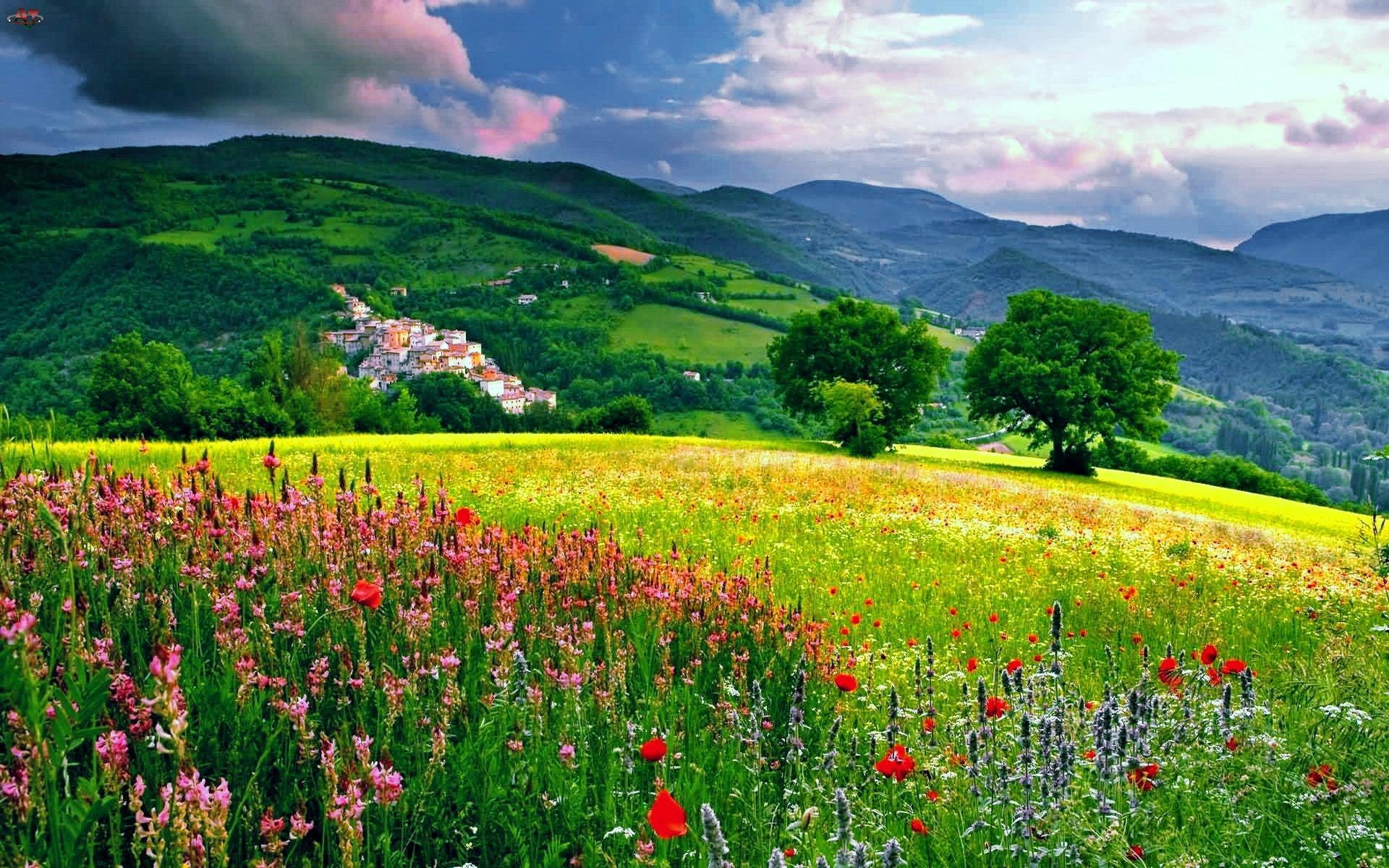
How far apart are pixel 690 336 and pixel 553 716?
179 m

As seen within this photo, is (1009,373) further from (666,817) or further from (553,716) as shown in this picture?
(666,817)

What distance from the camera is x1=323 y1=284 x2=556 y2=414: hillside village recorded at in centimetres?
14638

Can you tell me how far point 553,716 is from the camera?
414 cm

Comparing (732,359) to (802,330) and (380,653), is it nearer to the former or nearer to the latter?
(802,330)

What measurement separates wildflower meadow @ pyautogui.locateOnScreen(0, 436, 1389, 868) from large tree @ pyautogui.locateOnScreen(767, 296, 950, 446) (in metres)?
43.1

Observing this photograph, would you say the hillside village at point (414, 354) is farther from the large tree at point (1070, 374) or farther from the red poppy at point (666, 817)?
the red poppy at point (666, 817)

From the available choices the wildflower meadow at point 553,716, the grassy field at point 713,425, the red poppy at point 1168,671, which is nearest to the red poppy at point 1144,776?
the wildflower meadow at point 553,716

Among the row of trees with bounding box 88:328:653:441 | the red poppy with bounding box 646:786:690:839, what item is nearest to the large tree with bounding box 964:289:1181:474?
the row of trees with bounding box 88:328:653:441

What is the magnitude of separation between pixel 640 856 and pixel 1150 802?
224 centimetres

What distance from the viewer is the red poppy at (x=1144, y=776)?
3.24 m

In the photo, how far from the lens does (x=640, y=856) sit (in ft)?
9.02

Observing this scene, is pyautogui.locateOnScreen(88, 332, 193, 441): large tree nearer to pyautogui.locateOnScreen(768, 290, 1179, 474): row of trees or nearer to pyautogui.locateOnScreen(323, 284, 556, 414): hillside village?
pyautogui.locateOnScreen(768, 290, 1179, 474): row of trees

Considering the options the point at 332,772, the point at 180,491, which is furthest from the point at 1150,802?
the point at 180,491

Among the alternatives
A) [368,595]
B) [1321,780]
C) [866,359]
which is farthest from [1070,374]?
[368,595]
